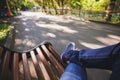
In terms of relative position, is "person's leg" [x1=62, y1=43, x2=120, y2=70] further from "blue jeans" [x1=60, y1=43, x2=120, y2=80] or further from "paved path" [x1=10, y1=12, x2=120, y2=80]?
"paved path" [x1=10, y1=12, x2=120, y2=80]

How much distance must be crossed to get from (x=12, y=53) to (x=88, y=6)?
2433 cm

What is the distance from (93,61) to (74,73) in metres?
0.38

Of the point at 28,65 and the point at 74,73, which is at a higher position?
the point at 74,73

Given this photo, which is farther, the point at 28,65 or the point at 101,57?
the point at 28,65

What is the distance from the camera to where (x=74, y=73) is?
212cm

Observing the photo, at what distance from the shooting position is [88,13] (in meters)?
19.1

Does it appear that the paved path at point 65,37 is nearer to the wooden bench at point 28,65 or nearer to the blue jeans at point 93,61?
the wooden bench at point 28,65

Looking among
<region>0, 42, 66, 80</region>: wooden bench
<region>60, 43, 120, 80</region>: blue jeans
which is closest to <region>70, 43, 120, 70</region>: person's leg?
<region>60, 43, 120, 80</region>: blue jeans

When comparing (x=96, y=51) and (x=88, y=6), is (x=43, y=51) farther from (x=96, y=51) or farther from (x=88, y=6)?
(x=88, y=6)

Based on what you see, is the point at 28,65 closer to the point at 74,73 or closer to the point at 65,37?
the point at 74,73

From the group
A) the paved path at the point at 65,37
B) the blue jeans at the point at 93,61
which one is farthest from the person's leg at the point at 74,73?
the paved path at the point at 65,37

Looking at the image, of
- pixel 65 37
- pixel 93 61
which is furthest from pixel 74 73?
pixel 65 37

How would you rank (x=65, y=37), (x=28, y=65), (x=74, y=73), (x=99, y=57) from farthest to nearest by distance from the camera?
(x=65, y=37)
(x=28, y=65)
(x=99, y=57)
(x=74, y=73)

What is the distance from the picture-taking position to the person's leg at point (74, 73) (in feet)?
6.57
